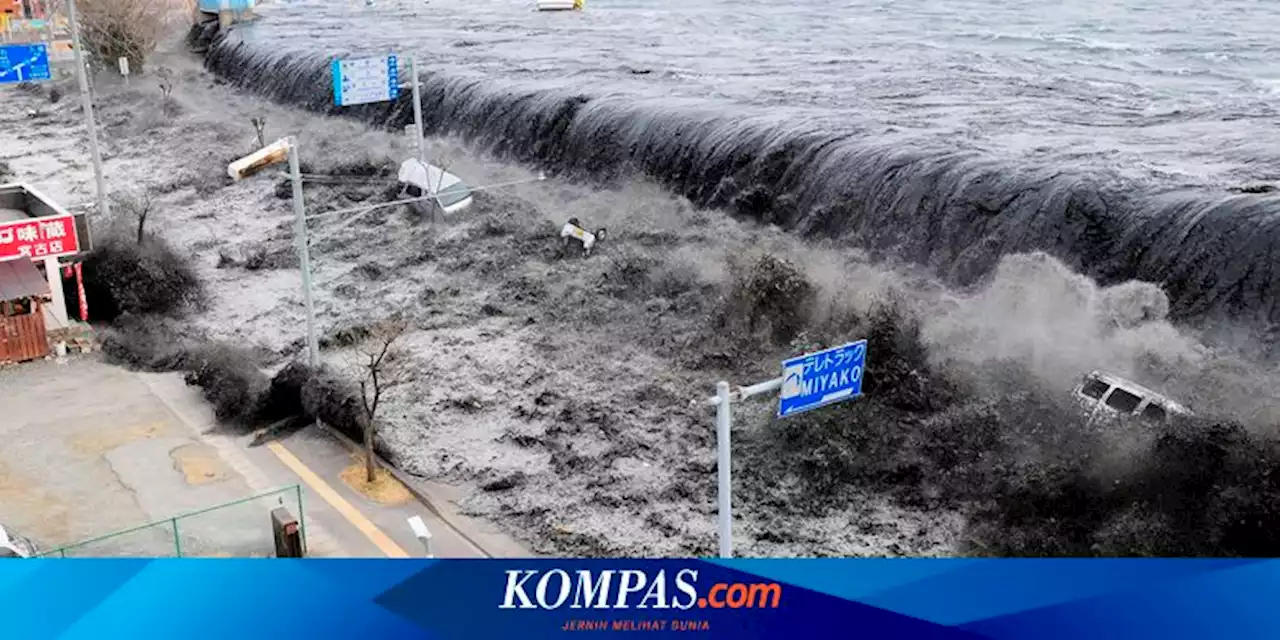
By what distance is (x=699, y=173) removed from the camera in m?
36.3

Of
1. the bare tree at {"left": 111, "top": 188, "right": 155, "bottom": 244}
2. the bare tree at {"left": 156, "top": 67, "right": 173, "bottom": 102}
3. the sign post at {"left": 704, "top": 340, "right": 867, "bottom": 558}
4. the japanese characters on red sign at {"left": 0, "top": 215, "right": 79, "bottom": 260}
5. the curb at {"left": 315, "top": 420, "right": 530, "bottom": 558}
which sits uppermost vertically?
the sign post at {"left": 704, "top": 340, "right": 867, "bottom": 558}

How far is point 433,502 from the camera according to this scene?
67.6 ft

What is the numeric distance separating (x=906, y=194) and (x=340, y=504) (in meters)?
16.8

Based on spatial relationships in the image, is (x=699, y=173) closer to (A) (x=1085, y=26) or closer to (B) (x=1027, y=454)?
(B) (x=1027, y=454)

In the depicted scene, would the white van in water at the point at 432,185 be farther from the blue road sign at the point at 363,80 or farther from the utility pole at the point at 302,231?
the utility pole at the point at 302,231

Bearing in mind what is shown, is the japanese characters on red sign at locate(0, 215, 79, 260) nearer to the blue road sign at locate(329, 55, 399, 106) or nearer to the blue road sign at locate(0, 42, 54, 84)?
the blue road sign at locate(0, 42, 54, 84)

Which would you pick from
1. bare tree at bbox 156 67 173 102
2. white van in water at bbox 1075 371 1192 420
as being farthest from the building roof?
bare tree at bbox 156 67 173 102

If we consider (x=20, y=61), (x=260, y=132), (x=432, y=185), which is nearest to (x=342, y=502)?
(x=432, y=185)

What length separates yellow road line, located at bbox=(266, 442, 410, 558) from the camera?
61.2 ft

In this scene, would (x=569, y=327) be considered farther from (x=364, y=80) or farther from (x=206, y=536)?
(x=206, y=536)

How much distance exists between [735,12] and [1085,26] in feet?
70.7

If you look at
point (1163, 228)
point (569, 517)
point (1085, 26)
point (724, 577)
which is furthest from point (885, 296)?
point (1085, 26)

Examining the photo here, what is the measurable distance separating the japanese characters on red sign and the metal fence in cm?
1034

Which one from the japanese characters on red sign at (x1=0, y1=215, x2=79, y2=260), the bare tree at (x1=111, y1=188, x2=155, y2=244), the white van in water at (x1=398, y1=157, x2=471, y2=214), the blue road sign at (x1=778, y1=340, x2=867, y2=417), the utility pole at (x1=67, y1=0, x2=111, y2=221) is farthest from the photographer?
the white van in water at (x1=398, y1=157, x2=471, y2=214)
